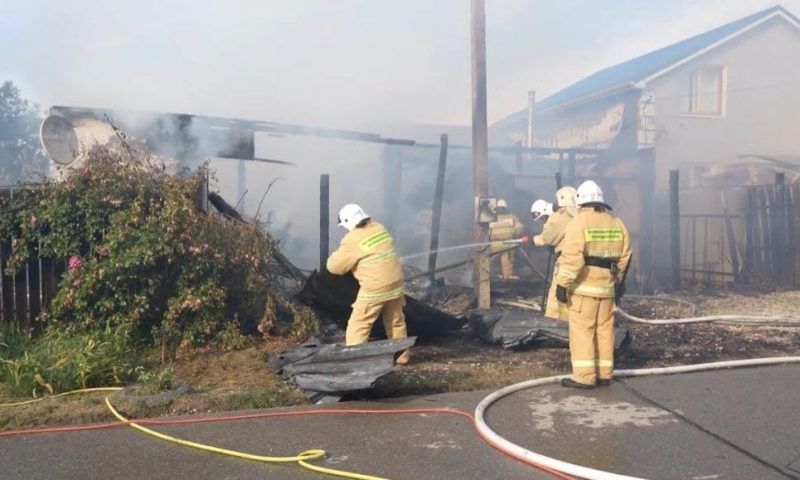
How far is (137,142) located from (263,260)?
279 cm

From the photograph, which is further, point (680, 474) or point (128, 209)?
point (128, 209)

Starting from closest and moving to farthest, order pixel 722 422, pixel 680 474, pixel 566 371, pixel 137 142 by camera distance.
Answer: pixel 680 474, pixel 722 422, pixel 566 371, pixel 137 142

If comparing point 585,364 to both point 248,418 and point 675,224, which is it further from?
point 675,224

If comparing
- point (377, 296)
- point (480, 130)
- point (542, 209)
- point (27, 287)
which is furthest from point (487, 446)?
point (480, 130)

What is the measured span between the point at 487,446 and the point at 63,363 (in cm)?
343

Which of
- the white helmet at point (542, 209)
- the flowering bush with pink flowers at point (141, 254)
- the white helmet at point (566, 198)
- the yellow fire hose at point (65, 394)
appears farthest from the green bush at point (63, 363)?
the white helmet at point (566, 198)

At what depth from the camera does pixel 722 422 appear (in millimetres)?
4480

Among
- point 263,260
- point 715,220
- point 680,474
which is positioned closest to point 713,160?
point 715,220

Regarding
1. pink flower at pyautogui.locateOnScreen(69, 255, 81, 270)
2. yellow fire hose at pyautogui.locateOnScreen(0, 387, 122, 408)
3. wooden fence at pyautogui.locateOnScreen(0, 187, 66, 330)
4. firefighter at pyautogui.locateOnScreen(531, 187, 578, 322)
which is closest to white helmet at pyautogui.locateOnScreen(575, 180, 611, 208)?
firefighter at pyautogui.locateOnScreen(531, 187, 578, 322)

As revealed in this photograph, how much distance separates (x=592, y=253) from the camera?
5.42m

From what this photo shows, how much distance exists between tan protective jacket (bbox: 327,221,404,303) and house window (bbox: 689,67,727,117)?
1613cm

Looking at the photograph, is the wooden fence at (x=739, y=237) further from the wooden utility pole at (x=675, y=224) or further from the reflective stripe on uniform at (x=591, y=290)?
the reflective stripe on uniform at (x=591, y=290)

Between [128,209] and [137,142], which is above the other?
[137,142]

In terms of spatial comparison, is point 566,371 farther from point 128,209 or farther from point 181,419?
point 128,209
